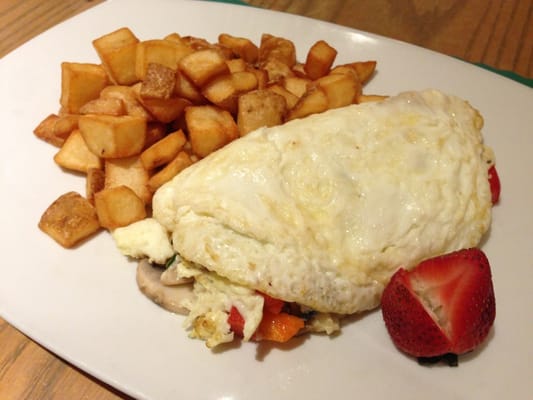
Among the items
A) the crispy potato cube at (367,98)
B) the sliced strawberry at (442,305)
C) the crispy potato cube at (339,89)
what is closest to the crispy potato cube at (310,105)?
the crispy potato cube at (339,89)

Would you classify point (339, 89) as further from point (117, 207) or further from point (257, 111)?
point (117, 207)

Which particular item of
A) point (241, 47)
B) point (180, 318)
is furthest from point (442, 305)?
point (241, 47)

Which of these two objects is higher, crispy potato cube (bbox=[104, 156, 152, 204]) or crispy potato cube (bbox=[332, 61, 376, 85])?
crispy potato cube (bbox=[332, 61, 376, 85])

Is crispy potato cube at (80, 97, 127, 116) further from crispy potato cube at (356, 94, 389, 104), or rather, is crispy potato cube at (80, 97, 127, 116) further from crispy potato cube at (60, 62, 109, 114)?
crispy potato cube at (356, 94, 389, 104)

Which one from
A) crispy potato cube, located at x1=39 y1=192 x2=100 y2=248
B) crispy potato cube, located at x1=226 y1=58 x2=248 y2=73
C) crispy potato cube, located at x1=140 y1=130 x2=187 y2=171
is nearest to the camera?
crispy potato cube, located at x1=39 y1=192 x2=100 y2=248

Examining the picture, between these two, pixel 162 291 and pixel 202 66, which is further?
pixel 202 66

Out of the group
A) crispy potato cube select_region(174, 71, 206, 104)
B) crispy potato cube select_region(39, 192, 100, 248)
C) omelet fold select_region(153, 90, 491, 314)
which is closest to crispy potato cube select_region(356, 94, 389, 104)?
omelet fold select_region(153, 90, 491, 314)

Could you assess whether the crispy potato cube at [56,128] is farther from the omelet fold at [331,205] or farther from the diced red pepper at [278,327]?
the diced red pepper at [278,327]
